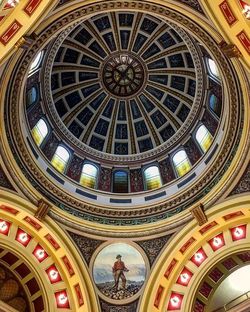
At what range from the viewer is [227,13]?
534 inches

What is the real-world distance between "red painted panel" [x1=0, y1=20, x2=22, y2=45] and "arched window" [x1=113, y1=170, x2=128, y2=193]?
470 inches

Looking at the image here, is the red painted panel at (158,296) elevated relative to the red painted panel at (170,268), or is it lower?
lower

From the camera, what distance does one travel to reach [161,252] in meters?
19.6

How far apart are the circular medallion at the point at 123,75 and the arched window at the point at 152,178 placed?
22.2ft

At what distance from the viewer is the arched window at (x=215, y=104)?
2197 cm

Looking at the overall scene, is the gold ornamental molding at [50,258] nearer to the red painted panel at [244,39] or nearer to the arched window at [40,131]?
the arched window at [40,131]

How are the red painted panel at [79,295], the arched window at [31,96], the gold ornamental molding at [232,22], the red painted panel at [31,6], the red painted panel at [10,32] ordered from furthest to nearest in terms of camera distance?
the arched window at [31,96] < the red painted panel at [79,295] < the red painted panel at [10,32] < the red painted panel at [31,6] < the gold ornamental molding at [232,22]

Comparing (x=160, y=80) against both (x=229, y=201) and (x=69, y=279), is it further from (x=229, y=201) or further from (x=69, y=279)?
(x=69, y=279)

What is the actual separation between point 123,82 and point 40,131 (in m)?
8.27

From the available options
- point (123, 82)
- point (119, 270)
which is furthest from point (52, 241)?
point (123, 82)

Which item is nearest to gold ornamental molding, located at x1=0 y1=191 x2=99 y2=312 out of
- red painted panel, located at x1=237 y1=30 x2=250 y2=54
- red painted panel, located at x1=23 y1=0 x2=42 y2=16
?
red painted panel, located at x1=23 y1=0 x2=42 y2=16

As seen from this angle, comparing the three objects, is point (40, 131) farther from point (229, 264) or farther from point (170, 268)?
point (229, 264)

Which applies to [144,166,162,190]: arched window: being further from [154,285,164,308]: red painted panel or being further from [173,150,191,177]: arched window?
[154,285,164,308]: red painted panel

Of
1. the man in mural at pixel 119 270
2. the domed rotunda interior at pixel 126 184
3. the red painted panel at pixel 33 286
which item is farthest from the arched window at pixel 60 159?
the red painted panel at pixel 33 286
